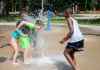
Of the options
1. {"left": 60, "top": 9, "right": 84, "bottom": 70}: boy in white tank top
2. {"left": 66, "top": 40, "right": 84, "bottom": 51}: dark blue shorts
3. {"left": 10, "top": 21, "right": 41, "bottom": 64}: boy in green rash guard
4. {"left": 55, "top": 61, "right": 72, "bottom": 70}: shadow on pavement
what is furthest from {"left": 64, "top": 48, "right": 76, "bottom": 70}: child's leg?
{"left": 10, "top": 21, "right": 41, "bottom": 64}: boy in green rash guard

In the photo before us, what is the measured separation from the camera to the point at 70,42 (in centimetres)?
813

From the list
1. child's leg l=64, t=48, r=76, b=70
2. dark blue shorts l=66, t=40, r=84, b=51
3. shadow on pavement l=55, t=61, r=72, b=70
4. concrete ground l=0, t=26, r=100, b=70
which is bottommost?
concrete ground l=0, t=26, r=100, b=70

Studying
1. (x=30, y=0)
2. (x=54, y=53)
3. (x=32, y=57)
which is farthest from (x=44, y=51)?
(x=30, y=0)

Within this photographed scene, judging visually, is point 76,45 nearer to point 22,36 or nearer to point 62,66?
point 62,66

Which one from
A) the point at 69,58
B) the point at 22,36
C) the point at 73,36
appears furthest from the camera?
the point at 22,36

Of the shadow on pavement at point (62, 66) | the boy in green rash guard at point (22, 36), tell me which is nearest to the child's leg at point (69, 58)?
the shadow on pavement at point (62, 66)

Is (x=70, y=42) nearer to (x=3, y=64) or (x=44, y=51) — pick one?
(x=3, y=64)

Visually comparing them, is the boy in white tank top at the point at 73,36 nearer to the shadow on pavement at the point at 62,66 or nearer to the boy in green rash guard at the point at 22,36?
the shadow on pavement at the point at 62,66

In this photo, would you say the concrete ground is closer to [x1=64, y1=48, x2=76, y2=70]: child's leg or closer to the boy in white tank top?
[x1=64, y1=48, x2=76, y2=70]: child's leg

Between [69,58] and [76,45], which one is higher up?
[76,45]

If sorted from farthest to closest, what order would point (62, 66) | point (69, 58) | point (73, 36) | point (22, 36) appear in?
point (22, 36) → point (62, 66) → point (69, 58) → point (73, 36)

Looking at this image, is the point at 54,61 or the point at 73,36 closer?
the point at 73,36

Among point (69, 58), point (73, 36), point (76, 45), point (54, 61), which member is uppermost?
point (73, 36)

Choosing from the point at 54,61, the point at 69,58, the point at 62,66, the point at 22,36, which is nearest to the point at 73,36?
the point at 69,58
